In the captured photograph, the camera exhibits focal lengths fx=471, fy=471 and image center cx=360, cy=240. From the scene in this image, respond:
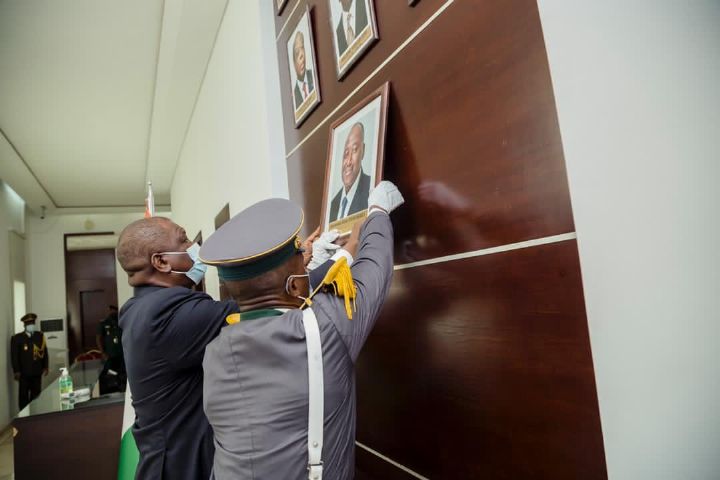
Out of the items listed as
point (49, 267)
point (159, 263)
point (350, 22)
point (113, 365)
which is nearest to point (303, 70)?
point (350, 22)

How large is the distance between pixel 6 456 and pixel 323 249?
22.7 feet

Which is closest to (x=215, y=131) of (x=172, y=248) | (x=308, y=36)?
(x=308, y=36)

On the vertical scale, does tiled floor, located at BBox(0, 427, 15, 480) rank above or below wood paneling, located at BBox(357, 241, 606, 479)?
below

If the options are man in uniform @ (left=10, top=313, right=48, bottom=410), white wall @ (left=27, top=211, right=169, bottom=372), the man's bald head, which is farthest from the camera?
white wall @ (left=27, top=211, right=169, bottom=372)

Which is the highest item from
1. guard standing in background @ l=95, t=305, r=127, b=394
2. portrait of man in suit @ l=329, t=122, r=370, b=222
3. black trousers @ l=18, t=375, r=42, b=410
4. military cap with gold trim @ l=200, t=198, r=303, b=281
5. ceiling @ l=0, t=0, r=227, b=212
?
ceiling @ l=0, t=0, r=227, b=212

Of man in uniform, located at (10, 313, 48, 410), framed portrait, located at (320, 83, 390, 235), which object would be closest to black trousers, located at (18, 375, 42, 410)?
man in uniform, located at (10, 313, 48, 410)

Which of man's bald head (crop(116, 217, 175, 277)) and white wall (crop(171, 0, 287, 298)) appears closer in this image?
man's bald head (crop(116, 217, 175, 277))

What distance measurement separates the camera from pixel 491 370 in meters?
1.11

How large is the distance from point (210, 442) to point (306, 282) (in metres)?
0.84

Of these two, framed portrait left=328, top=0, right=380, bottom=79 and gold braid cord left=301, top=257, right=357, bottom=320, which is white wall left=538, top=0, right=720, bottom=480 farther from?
framed portrait left=328, top=0, right=380, bottom=79

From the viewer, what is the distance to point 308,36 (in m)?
2.08

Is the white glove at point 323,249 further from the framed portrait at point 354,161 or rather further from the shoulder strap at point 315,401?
the shoulder strap at point 315,401

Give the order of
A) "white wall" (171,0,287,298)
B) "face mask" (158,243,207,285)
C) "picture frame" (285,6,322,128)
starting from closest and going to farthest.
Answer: "face mask" (158,243,207,285) < "picture frame" (285,6,322,128) < "white wall" (171,0,287,298)

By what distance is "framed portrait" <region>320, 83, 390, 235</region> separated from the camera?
A: 148 centimetres
